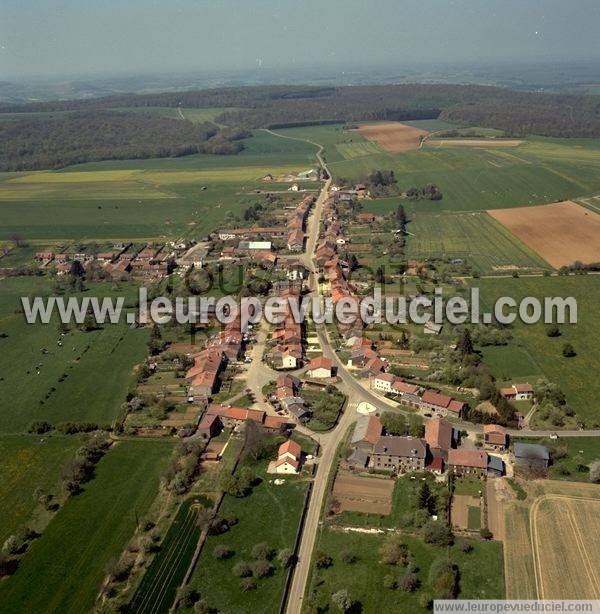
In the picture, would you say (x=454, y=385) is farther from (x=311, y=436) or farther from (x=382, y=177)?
(x=382, y=177)

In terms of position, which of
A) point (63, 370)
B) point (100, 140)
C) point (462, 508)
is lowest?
point (462, 508)

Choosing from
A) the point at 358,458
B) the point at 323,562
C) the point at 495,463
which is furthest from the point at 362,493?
the point at 495,463

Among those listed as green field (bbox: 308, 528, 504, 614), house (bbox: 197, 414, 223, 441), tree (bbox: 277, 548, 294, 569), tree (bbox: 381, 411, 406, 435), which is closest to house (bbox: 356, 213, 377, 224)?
tree (bbox: 381, 411, 406, 435)

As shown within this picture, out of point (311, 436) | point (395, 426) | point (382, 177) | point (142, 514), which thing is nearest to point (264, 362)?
point (311, 436)

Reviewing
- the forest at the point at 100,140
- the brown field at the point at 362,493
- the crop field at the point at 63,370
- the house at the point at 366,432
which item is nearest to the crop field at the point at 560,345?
the house at the point at 366,432

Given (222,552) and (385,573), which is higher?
(222,552)

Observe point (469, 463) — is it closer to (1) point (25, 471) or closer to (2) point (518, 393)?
(2) point (518, 393)
